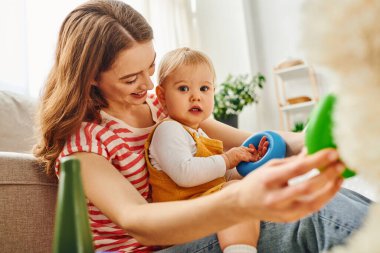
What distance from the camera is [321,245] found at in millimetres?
889

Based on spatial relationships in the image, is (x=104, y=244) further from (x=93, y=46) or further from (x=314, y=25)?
(x=314, y=25)

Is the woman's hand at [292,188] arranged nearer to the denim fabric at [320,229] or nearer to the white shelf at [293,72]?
the denim fabric at [320,229]

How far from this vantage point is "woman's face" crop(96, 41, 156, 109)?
1.12 meters

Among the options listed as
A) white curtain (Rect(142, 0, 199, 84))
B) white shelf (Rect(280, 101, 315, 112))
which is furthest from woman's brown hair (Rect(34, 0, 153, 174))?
white shelf (Rect(280, 101, 315, 112))

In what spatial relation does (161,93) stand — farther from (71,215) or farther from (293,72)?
(293,72)

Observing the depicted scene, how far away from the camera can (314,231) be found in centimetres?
92

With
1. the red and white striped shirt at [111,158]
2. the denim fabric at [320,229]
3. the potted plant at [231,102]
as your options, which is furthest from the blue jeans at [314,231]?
the potted plant at [231,102]

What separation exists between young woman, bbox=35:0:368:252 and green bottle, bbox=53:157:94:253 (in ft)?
0.63

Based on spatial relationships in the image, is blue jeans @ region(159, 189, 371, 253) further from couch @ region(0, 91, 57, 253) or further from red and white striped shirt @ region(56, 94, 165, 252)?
couch @ region(0, 91, 57, 253)

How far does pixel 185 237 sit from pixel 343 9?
0.47m

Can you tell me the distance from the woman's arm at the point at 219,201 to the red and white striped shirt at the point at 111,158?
0.04 meters

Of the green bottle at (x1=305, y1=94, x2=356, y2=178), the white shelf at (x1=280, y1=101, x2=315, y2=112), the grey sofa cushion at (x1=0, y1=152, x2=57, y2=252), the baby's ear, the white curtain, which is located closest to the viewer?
the green bottle at (x1=305, y1=94, x2=356, y2=178)

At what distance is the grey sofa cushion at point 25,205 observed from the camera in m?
1.04

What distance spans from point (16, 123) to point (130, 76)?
2.14 feet
